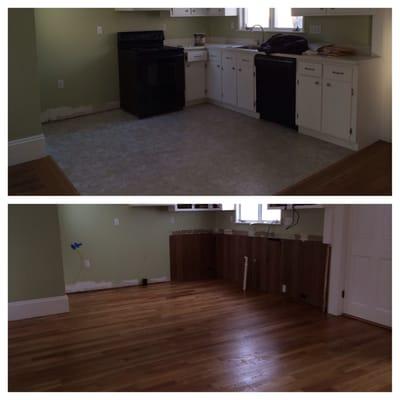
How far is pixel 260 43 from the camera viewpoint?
6.11 m

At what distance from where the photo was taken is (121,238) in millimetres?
6340

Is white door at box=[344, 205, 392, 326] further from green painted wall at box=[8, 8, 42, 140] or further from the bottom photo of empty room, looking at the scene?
green painted wall at box=[8, 8, 42, 140]

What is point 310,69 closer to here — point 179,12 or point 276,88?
point 276,88

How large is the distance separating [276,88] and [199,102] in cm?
145

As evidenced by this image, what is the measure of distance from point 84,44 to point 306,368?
4.60 metres

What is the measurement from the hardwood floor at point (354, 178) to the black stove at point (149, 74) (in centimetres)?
254

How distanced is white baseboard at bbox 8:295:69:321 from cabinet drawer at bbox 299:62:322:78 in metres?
3.23

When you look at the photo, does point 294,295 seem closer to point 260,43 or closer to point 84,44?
point 260,43

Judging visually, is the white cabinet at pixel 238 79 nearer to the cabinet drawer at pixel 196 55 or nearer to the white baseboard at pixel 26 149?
the cabinet drawer at pixel 196 55

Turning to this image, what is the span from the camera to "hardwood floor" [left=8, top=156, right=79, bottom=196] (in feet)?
12.5

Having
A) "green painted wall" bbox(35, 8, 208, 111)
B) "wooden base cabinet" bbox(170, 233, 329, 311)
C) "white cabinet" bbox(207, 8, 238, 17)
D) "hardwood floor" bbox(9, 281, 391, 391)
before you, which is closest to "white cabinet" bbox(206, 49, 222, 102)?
"white cabinet" bbox(207, 8, 238, 17)

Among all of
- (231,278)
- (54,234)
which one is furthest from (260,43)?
(54,234)

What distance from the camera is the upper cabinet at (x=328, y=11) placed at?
445 cm
